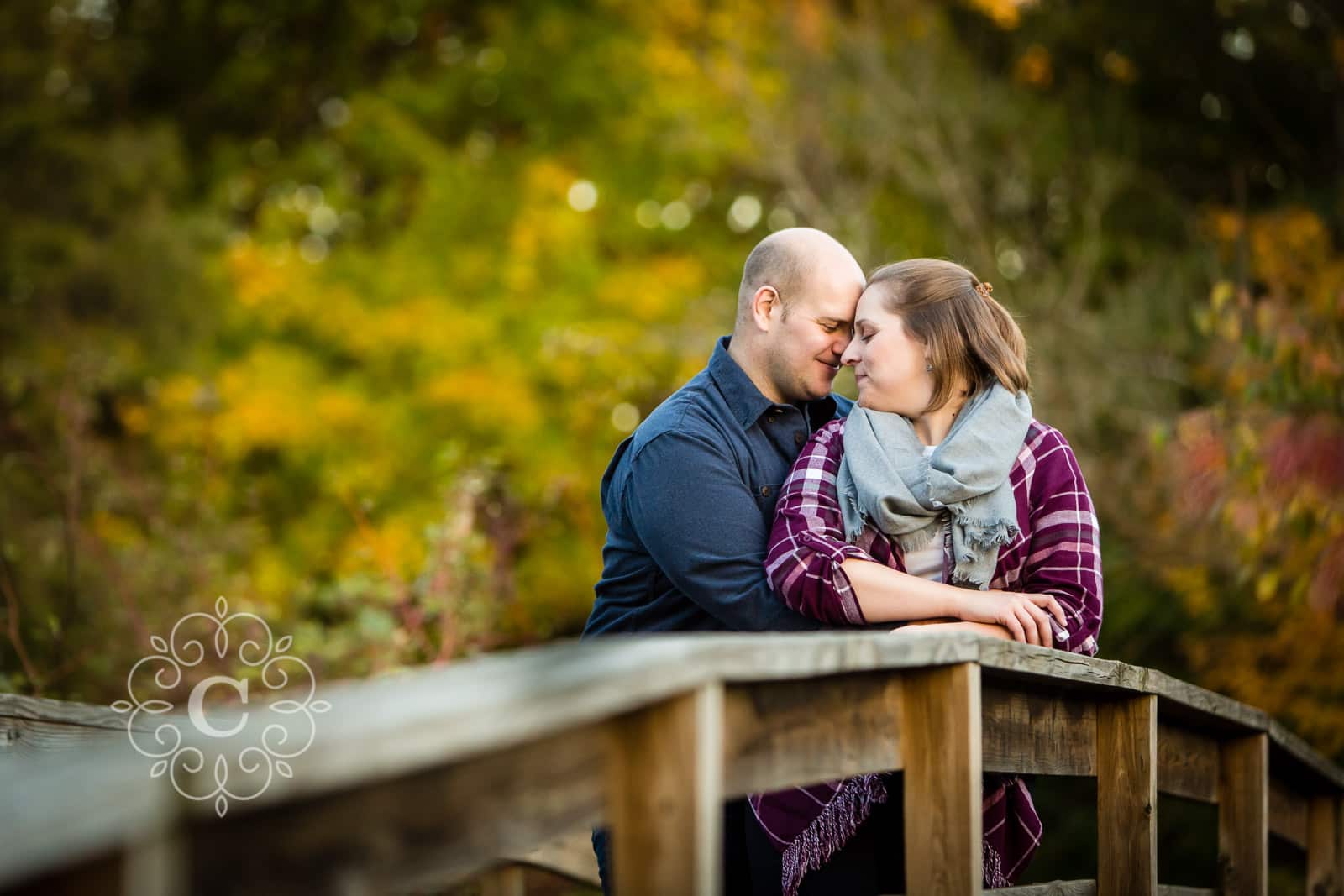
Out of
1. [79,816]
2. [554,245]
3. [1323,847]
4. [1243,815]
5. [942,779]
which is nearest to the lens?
[79,816]

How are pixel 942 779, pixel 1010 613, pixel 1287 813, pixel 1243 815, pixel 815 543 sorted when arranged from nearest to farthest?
pixel 942 779, pixel 1010 613, pixel 815 543, pixel 1243 815, pixel 1287 813

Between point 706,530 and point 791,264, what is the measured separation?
0.89 meters

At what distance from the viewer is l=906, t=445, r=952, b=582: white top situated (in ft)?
9.25

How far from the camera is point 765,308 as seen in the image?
3.53m

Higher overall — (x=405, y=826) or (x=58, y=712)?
(x=58, y=712)

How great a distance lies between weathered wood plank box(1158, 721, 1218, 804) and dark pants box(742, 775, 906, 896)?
78cm

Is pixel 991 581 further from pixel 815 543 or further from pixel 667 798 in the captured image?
pixel 667 798

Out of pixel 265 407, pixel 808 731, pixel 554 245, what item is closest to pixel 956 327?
pixel 808 731

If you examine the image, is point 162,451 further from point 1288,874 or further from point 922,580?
point 922,580

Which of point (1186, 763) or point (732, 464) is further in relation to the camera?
point (1186, 763)

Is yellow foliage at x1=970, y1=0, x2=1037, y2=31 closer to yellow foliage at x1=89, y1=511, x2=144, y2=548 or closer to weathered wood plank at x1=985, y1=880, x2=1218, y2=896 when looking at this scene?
yellow foliage at x1=89, y1=511, x2=144, y2=548

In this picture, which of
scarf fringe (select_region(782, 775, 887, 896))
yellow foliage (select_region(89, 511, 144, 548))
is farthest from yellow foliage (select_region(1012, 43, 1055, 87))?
scarf fringe (select_region(782, 775, 887, 896))

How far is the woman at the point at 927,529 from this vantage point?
2.73 m

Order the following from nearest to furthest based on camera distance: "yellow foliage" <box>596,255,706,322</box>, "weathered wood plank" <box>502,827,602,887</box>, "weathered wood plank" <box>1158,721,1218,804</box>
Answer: "weathered wood plank" <box>1158,721,1218,804</box>, "weathered wood plank" <box>502,827,602,887</box>, "yellow foliage" <box>596,255,706,322</box>
